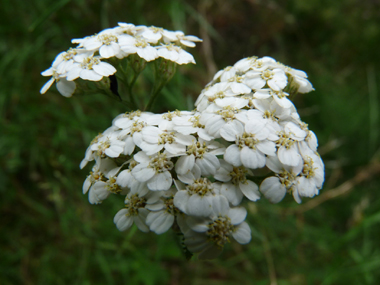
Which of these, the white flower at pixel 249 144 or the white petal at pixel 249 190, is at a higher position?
the white flower at pixel 249 144

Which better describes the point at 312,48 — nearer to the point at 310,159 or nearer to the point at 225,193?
the point at 310,159

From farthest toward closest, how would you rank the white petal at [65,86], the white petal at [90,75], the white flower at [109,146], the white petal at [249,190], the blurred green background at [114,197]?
the blurred green background at [114,197] < the white petal at [65,86] < the white petal at [90,75] < the white flower at [109,146] < the white petal at [249,190]

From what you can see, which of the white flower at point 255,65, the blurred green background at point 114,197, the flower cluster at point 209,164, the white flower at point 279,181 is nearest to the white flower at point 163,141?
the flower cluster at point 209,164

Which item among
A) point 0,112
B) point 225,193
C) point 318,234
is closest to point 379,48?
point 318,234

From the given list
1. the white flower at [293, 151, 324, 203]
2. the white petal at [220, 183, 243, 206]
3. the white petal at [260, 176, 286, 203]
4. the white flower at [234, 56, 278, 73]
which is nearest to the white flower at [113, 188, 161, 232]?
the white petal at [220, 183, 243, 206]

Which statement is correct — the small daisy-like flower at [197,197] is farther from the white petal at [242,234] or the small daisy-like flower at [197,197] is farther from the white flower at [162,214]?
the white petal at [242,234]

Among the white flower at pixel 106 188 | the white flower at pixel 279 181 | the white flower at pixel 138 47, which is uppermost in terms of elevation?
the white flower at pixel 138 47

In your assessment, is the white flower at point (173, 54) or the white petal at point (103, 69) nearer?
the white petal at point (103, 69)

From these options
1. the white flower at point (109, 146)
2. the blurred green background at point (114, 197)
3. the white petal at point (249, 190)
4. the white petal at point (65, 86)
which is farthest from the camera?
the blurred green background at point (114, 197)
